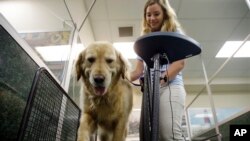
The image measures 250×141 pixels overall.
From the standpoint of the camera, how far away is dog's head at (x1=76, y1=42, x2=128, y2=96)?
1397mm

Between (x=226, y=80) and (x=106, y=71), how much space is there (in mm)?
5382

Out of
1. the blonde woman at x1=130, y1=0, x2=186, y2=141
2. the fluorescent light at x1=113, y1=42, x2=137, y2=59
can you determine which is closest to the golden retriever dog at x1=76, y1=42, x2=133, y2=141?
the blonde woman at x1=130, y1=0, x2=186, y2=141

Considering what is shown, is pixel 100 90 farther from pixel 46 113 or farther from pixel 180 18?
pixel 180 18

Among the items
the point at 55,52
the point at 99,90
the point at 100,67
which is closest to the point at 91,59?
the point at 100,67

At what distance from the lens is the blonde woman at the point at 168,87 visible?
47.3 inches

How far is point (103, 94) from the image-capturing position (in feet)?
4.81

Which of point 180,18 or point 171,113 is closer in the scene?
point 171,113

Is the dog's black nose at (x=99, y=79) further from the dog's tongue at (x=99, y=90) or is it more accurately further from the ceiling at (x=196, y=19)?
the ceiling at (x=196, y=19)

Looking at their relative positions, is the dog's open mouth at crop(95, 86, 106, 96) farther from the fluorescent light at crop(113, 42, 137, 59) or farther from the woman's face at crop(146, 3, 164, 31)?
the fluorescent light at crop(113, 42, 137, 59)

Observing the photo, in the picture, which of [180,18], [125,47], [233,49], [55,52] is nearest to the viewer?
[55,52]

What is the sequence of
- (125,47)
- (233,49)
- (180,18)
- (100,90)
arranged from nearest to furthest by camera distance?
(100,90)
(180,18)
(125,47)
(233,49)

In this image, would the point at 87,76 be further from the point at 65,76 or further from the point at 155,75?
the point at 155,75

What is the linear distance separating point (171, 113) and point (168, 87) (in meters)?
0.16

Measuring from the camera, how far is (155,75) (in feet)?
2.89
